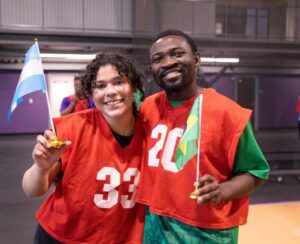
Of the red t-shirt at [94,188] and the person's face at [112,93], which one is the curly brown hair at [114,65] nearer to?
the person's face at [112,93]

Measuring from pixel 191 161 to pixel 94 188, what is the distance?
0.43m

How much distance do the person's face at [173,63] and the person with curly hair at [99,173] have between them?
0.19 metres

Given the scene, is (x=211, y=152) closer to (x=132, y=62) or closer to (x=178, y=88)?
(x=178, y=88)

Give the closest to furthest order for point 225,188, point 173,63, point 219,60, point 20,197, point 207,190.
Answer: point 207,190 → point 225,188 → point 173,63 → point 20,197 → point 219,60

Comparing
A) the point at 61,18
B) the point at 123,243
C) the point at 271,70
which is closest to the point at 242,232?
the point at 123,243

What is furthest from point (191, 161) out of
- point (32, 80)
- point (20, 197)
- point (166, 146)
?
point (20, 197)

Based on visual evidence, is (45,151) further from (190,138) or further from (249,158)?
(249,158)

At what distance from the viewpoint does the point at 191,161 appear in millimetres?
1475

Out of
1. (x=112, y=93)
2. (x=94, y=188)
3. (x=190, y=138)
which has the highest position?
(x=112, y=93)

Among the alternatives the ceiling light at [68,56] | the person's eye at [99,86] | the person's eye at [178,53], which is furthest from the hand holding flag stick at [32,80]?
the ceiling light at [68,56]

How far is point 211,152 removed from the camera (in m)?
1.46

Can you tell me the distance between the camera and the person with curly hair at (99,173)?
160 centimetres

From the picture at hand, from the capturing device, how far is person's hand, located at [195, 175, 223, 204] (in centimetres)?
124

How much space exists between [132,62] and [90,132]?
39cm
